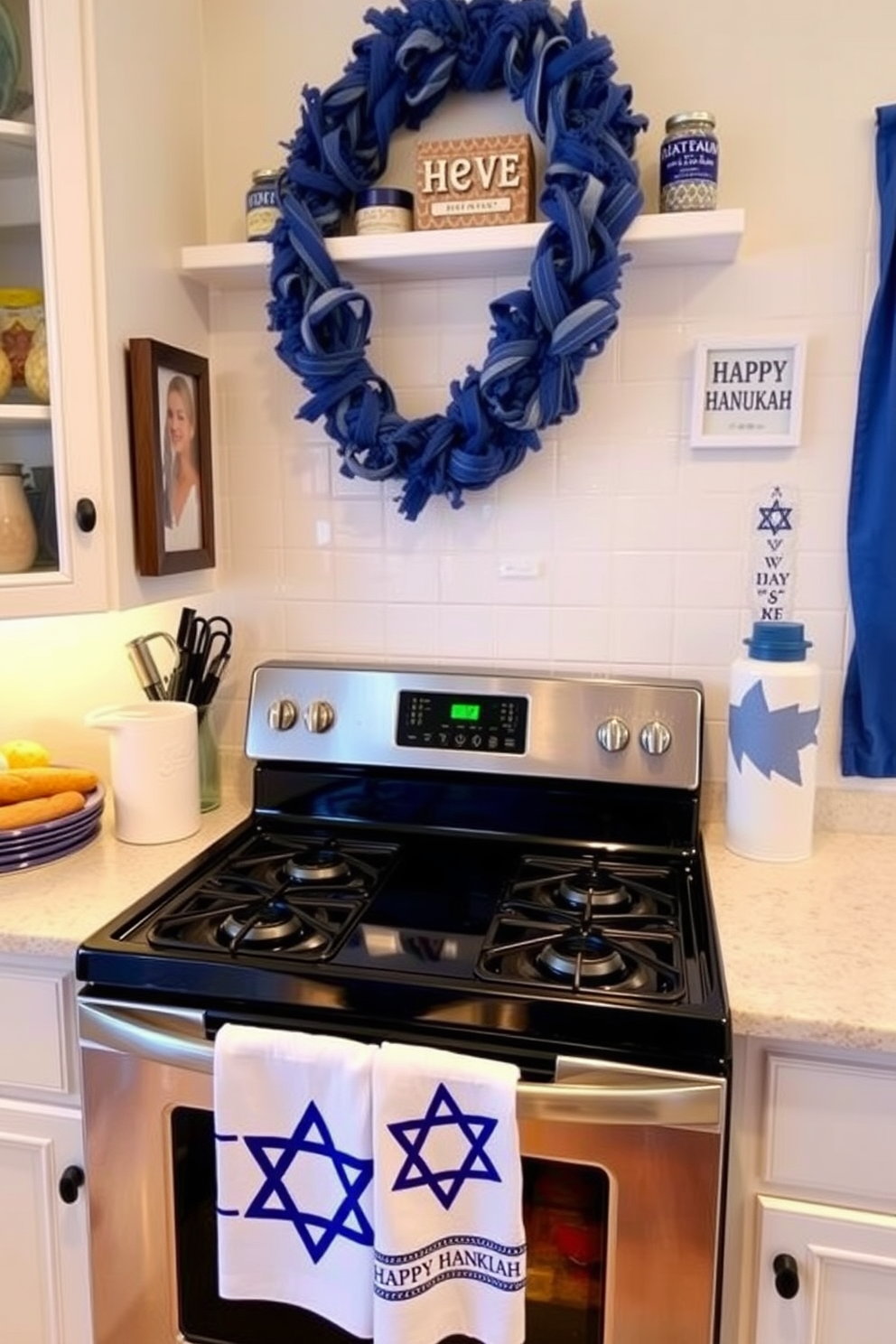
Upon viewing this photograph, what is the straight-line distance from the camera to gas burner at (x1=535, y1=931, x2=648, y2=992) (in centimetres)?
99

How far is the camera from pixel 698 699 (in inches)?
54.0

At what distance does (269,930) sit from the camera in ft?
3.57

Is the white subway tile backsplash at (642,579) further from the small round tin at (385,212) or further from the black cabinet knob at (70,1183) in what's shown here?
the black cabinet knob at (70,1183)

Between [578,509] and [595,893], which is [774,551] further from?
[595,893]

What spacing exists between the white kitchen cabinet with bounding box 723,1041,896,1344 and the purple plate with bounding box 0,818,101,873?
0.93 meters

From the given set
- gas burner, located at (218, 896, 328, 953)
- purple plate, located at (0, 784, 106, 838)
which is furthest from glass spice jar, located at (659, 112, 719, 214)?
purple plate, located at (0, 784, 106, 838)

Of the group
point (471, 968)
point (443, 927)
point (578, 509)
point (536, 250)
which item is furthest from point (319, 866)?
point (536, 250)

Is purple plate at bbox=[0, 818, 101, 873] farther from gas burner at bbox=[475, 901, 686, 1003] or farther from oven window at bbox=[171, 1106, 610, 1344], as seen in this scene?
gas burner at bbox=[475, 901, 686, 1003]

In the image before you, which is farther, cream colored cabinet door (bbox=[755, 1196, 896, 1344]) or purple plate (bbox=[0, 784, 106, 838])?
purple plate (bbox=[0, 784, 106, 838])

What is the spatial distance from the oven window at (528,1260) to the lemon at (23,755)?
65 cm

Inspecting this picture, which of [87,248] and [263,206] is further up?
[263,206]

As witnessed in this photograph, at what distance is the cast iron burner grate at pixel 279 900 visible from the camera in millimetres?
1074

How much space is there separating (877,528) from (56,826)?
1.24 metres

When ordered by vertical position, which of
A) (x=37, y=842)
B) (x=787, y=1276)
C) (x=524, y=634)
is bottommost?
(x=787, y=1276)
